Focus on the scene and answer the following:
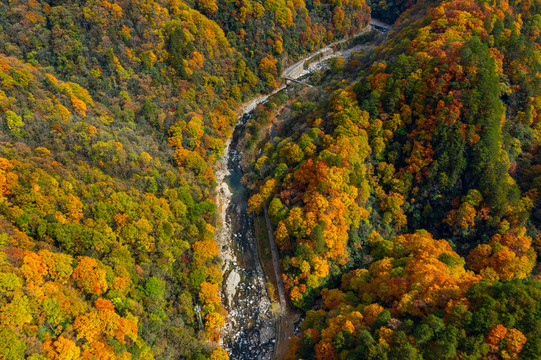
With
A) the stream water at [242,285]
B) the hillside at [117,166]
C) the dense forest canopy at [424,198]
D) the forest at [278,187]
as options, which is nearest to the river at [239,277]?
the stream water at [242,285]

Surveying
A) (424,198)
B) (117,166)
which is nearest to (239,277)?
(117,166)

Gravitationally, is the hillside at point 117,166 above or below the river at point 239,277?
above

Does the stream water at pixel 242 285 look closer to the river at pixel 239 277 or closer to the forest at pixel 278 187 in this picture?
the river at pixel 239 277

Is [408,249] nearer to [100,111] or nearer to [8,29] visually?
[100,111]

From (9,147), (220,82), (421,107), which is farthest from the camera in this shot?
(220,82)

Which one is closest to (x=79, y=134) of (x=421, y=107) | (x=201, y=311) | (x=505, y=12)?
(x=201, y=311)

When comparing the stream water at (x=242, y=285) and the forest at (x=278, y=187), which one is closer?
the forest at (x=278, y=187)
